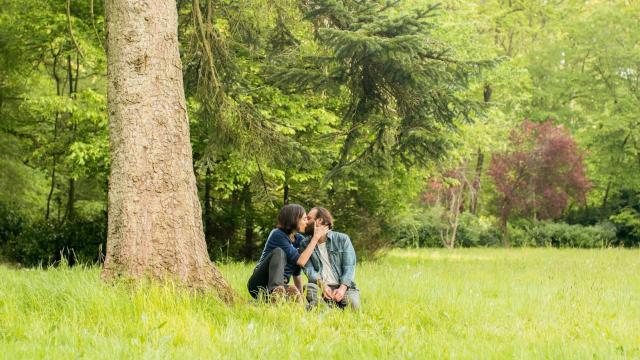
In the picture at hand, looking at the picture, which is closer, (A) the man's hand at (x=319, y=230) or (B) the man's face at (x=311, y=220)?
(A) the man's hand at (x=319, y=230)

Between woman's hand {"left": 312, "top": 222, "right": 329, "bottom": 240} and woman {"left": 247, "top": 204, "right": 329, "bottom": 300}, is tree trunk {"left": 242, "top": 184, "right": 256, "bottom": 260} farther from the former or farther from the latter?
woman's hand {"left": 312, "top": 222, "right": 329, "bottom": 240}

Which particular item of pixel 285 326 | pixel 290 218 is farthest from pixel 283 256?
pixel 285 326

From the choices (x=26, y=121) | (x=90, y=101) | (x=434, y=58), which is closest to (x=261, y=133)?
(x=434, y=58)

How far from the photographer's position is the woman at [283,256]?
6473 mm

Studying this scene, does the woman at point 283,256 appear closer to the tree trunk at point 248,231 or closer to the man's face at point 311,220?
the man's face at point 311,220

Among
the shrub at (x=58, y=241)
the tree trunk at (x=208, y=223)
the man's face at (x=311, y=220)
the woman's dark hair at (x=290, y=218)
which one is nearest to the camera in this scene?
the woman's dark hair at (x=290, y=218)

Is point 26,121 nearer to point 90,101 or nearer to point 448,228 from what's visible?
point 90,101

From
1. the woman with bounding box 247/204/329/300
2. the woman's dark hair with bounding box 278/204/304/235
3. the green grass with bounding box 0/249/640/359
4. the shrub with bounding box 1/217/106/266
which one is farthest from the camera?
the shrub with bounding box 1/217/106/266

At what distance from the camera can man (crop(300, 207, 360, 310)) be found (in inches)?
261

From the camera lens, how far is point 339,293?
652 cm

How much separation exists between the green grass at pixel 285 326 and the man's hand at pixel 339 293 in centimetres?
23

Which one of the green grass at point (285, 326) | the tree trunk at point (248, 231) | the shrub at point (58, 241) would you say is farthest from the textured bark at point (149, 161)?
the shrub at point (58, 241)

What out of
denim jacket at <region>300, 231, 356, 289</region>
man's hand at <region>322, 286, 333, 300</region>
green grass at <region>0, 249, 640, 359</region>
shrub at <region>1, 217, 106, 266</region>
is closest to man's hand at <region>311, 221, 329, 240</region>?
denim jacket at <region>300, 231, 356, 289</region>

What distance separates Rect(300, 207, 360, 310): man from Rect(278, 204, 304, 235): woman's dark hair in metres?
0.15
